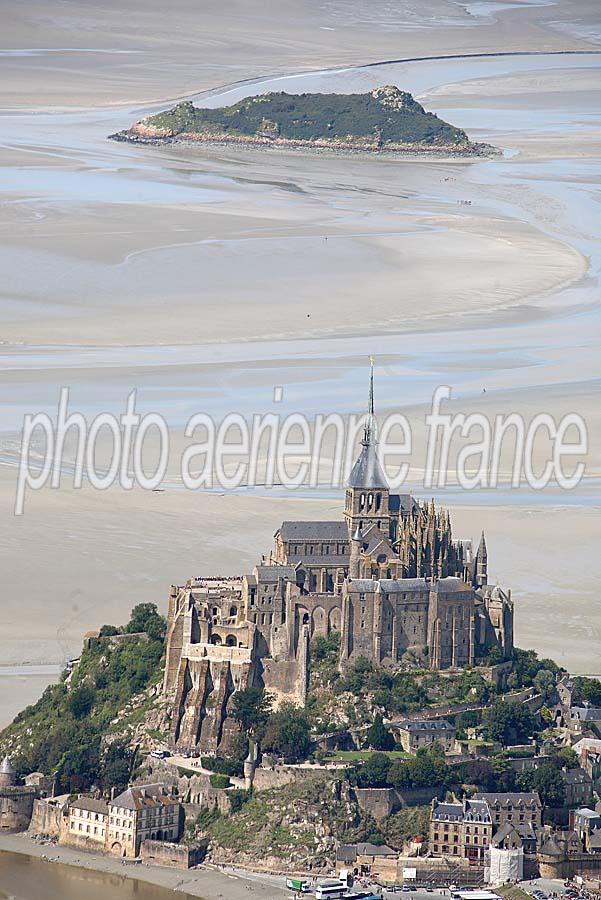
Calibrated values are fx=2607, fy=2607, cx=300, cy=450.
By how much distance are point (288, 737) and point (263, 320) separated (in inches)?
2366

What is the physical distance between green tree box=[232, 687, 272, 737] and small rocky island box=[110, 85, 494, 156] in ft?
417

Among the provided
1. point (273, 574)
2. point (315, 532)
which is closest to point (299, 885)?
point (273, 574)

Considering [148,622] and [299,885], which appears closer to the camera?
[299,885]

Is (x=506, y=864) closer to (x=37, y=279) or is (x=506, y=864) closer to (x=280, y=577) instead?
(x=280, y=577)

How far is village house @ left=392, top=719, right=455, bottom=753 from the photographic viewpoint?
6419cm

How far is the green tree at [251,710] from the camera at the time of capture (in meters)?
65.0

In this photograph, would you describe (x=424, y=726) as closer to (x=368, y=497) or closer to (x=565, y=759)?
(x=565, y=759)

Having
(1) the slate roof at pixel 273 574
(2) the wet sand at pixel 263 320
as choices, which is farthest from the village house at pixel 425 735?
(2) the wet sand at pixel 263 320

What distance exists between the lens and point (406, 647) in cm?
6725

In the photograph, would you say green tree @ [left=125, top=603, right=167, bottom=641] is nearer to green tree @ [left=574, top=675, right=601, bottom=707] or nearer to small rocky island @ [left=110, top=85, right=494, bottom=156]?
green tree @ [left=574, top=675, right=601, bottom=707]

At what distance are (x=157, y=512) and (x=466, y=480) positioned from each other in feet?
38.4

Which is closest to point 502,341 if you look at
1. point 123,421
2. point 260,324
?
point 260,324

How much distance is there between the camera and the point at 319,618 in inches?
2648

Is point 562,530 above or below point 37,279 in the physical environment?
below
